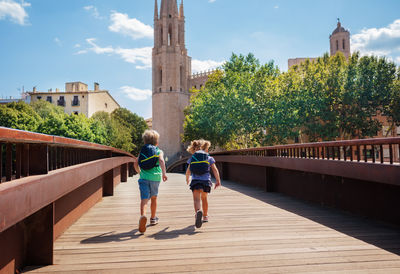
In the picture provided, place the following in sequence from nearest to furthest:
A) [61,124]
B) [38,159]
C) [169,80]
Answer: [38,159], [61,124], [169,80]

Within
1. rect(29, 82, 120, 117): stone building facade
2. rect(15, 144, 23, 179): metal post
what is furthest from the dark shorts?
rect(29, 82, 120, 117): stone building facade

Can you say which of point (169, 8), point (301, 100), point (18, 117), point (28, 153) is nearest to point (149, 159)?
point (28, 153)

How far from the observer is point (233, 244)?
12.4 ft

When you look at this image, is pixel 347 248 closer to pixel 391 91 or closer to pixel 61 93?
pixel 391 91

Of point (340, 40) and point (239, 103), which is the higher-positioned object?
point (340, 40)

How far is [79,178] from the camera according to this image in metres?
4.29

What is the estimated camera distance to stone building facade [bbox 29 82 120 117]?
6041 centimetres

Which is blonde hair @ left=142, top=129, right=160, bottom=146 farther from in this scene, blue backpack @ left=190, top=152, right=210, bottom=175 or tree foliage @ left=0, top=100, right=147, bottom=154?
tree foliage @ left=0, top=100, right=147, bottom=154

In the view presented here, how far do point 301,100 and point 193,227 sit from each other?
29718 mm

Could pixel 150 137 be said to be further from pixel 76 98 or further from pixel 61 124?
pixel 76 98

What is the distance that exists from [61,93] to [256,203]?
6308 cm

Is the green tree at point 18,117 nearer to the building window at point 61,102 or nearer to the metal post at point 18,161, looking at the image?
the building window at point 61,102

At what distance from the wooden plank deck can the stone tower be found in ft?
285

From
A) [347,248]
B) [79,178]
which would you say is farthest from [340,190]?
[79,178]
